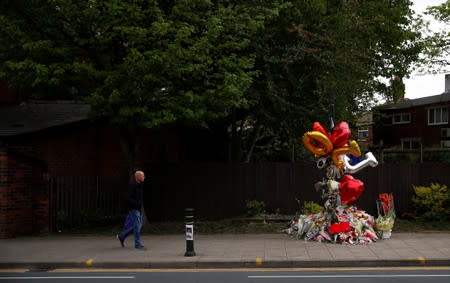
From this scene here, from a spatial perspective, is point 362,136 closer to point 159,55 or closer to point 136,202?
point 159,55

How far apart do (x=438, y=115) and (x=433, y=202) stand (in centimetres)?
2701

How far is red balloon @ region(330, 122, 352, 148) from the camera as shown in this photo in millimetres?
13387

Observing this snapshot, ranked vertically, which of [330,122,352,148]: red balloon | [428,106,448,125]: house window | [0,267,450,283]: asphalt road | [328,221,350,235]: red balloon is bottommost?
[0,267,450,283]: asphalt road

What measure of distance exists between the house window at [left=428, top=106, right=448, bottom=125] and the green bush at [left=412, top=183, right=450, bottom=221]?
84.0 feet

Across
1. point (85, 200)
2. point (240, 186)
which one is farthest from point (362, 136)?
point (85, 200)

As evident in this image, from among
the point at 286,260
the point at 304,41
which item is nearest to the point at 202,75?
the point at 304,41

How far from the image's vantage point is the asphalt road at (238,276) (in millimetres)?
9484

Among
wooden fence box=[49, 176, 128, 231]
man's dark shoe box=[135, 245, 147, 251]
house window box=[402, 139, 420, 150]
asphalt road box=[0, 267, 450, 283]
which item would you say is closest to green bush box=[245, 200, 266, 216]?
wooden fence box=[49, 176, 128, 231]

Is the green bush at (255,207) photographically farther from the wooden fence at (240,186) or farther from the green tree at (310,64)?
the green tree at (310,64)

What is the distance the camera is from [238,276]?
9.95 m

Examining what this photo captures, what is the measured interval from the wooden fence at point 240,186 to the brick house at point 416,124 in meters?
21.7

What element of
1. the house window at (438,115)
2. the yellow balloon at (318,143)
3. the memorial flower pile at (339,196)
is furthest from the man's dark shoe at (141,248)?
the house window at (438,115)

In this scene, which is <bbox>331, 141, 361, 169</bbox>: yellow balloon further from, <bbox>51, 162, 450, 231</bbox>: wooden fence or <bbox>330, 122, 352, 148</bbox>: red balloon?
<bbox>51, 162, 450, 231</bbox>: wooden fence

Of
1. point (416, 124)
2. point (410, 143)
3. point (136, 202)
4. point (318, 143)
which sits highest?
point (416, 124)
